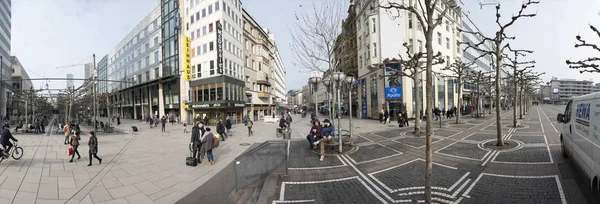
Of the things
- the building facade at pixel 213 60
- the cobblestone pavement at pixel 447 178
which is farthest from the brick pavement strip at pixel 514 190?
the building facade at pixel 213 60

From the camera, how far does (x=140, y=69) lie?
50.1 m

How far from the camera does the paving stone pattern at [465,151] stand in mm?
9475

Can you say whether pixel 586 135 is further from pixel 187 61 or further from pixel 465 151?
pixel 187 61

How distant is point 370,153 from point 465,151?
12.5 feet

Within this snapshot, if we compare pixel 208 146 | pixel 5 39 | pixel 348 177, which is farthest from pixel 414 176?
pixel 5 39

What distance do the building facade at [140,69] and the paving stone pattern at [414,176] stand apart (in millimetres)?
34381

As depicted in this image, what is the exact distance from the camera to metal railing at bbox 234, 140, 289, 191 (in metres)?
6.63

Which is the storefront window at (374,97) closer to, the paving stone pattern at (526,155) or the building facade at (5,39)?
the paving stone pattern at (526,155)

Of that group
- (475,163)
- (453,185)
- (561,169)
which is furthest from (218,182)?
(561,169)

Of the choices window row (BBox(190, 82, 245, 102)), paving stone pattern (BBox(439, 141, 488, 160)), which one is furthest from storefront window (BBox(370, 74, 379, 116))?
paving stone pattern (BBox(439, 141, 488, 160))

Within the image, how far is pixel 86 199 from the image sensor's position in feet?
20.6

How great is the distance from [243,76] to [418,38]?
994 inches

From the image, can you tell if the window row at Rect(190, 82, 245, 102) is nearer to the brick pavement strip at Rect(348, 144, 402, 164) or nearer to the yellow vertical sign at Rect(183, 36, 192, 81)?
the yellow vertical sign at Rect(183, 36, 192, 81)

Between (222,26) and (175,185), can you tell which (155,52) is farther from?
(175,185)
